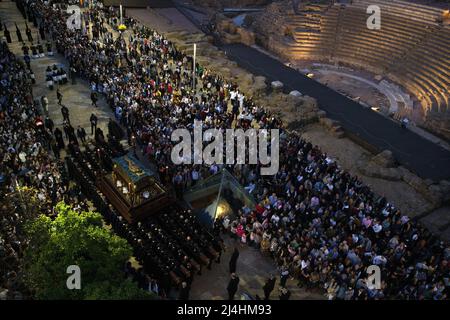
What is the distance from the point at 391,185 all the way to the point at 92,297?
664 inches

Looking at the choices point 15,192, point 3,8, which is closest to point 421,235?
point 15,192

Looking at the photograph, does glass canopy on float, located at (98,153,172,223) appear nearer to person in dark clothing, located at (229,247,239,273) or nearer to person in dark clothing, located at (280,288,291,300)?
person in dark clothing, located at (229,247,239,273)

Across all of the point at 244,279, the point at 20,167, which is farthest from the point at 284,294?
the point at 20,167

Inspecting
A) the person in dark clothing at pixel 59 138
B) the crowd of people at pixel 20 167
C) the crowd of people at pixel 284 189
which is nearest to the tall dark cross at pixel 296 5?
the crowd of people at pixel 284 189

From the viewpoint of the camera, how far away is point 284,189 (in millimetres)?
19953

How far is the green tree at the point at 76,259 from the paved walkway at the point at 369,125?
59.9 ft

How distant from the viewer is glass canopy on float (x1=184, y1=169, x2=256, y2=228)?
61.7 ft

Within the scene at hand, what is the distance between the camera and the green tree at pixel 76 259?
461 inches

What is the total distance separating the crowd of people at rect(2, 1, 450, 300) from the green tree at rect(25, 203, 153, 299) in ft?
20.5

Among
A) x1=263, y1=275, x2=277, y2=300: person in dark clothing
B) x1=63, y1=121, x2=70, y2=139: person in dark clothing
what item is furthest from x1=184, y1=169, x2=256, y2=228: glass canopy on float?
x1=63, y1=121, x2=70, y2=139: person in dark clothing

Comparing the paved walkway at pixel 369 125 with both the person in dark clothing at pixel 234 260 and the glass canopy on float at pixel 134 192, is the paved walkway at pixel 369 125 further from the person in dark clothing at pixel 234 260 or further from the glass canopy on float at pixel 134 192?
the glass canopy on float at pixel 134 192

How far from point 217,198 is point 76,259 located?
25.2 ft

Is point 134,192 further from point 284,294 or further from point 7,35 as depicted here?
point 7,35

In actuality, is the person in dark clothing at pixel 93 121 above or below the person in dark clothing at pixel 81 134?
above
